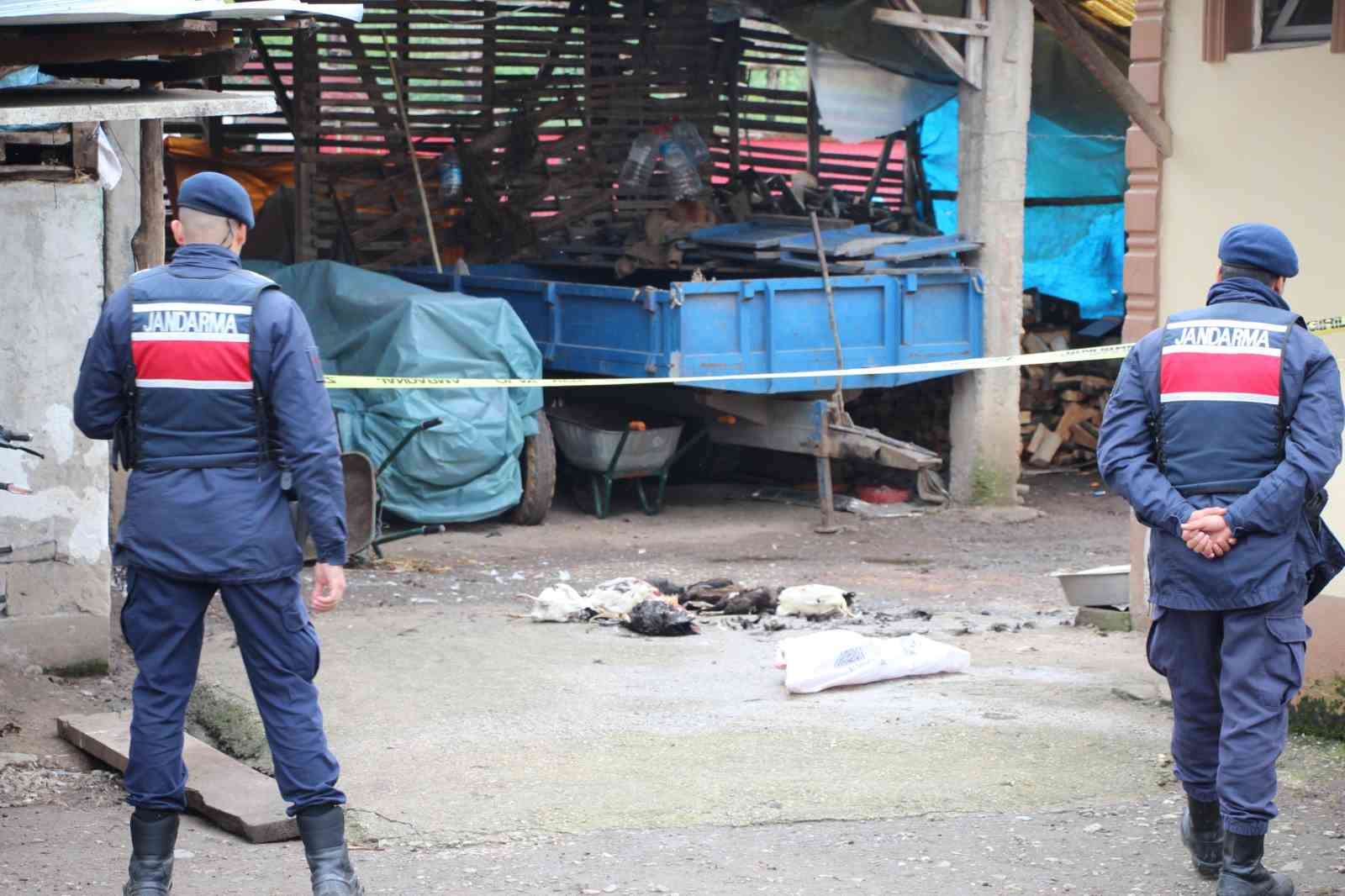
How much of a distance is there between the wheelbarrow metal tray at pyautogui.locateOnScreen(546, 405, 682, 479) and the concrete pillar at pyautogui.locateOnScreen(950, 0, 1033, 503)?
2.28m

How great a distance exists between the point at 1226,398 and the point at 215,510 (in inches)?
99.0

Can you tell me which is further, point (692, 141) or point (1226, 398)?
point (692, 141)

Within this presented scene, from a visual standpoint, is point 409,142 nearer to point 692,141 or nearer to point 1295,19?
point 692,141

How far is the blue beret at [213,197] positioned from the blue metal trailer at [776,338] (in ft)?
24.9

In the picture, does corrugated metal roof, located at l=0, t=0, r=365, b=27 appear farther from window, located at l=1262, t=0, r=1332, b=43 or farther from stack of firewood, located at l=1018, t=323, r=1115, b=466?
stack of firewood, located at l=1018, t=323, r=1115, b=466

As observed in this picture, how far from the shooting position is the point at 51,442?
6.86m

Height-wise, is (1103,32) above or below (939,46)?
above

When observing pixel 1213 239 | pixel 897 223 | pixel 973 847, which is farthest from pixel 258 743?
pixel 897 223

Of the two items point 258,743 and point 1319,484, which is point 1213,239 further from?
point 258,743

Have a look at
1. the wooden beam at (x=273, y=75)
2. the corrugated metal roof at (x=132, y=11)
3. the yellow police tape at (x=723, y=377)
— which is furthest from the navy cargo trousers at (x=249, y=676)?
the wooden beam at (x=273, y=75)

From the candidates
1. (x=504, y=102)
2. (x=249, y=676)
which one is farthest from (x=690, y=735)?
(x=504, y=102)

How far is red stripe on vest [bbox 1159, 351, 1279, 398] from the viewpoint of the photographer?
172 inches

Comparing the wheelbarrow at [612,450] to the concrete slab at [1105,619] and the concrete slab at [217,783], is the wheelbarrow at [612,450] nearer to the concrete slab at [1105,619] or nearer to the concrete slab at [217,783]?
the concrete slab at [1105,619]

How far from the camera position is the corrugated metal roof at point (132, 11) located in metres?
4.39
